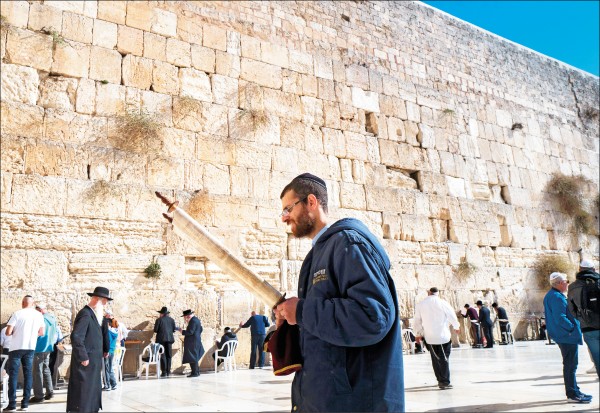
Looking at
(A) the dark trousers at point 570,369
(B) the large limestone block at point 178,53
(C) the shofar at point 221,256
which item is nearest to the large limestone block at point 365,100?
(B) the large limestone block at point 178,53

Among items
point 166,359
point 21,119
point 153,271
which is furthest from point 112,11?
point 166,359

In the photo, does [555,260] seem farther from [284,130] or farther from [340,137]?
[284,130]

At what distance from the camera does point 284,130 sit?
10445mm

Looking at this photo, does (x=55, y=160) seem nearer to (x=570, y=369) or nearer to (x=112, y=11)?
(x=112, y=11)

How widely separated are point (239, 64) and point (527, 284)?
874 centimetres

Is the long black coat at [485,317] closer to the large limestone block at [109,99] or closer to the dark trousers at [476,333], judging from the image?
the dark trousers at [476,333]

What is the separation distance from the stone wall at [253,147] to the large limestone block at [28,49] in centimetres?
2

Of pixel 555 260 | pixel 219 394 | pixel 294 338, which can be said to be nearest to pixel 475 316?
pixel 555 260

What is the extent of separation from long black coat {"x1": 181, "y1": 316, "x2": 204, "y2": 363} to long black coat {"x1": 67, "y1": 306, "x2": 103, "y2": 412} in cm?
303

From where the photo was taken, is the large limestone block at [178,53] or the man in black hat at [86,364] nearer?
the man in black hat at [86,364]

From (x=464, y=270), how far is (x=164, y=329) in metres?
7.09

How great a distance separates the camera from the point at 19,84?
27.1ft

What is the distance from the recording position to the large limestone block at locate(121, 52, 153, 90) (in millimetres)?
9125

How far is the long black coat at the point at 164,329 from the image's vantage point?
304 inches
